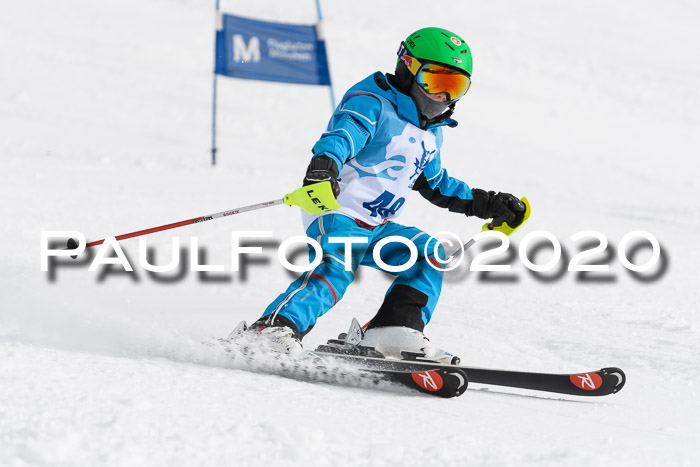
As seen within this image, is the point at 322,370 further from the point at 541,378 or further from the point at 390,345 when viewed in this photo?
the point at 541,378

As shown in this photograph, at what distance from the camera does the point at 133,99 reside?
38.5 ft

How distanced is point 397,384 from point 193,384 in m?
0.81

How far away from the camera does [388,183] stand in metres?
3.41

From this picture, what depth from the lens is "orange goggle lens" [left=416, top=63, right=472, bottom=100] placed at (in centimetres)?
330

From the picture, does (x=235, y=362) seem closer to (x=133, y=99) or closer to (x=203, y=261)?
(x=203, y=261)

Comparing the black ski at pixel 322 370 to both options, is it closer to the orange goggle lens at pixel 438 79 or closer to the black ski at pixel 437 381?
the black ski at pixel 437 381

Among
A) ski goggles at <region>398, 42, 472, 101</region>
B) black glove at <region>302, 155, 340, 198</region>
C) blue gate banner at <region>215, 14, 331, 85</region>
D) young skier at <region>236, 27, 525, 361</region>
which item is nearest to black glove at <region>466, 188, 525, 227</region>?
young skier at <region>236, 27, 525, 361</region>

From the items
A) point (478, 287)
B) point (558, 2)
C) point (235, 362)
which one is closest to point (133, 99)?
point (478, 287)

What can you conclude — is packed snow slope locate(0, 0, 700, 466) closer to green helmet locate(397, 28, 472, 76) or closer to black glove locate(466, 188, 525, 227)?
black glove locate(466, 188, 525, 227)

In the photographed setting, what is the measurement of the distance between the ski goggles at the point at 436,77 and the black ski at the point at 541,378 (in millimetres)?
1155

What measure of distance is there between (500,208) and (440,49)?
90cm

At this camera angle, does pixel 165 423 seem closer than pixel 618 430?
Yes

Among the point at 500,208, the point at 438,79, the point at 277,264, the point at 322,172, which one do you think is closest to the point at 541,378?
the point at 500,208

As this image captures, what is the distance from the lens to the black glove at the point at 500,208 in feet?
12.4
